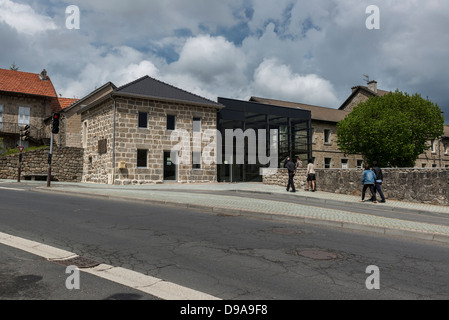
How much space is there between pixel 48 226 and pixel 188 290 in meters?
4.76

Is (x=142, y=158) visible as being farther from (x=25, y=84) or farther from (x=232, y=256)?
(x=25, y=84)

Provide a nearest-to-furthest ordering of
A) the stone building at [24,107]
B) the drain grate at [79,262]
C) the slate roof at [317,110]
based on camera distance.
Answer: the drain grate at [79,262] < the stone building at [24,107] < the slate roof at [317,110]

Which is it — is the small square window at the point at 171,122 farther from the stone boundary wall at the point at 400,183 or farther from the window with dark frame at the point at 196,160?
the stone boundary wall at the point at 400,183

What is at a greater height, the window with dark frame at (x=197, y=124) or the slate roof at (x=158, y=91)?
the slate roof at (x=158, y=91)

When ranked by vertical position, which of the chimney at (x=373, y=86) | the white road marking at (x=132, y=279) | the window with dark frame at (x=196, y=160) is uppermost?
the chimney at (x=373, y=86)

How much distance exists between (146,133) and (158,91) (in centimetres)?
338

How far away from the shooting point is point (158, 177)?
25047 mm

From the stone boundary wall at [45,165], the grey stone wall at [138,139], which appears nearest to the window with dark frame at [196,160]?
the grey stone wall at [138,139]

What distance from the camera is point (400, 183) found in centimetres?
1620

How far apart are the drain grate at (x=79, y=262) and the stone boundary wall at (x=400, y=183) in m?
14.7

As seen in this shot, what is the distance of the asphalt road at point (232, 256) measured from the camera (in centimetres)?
392
